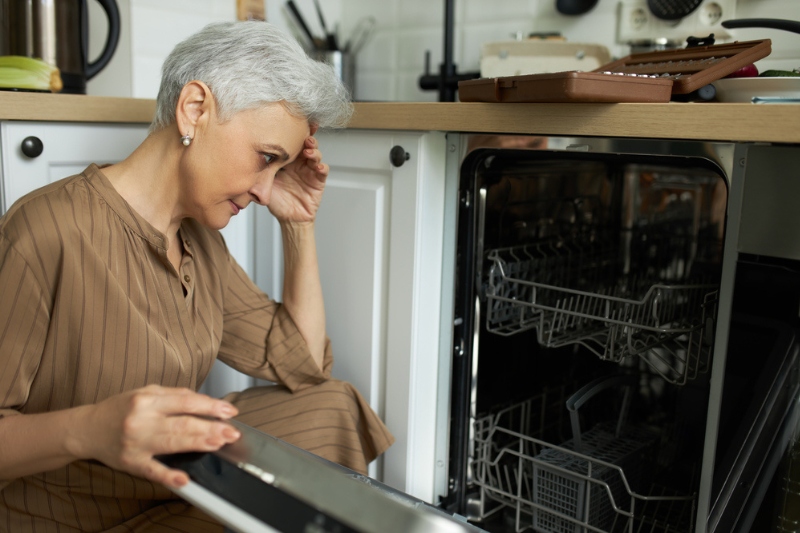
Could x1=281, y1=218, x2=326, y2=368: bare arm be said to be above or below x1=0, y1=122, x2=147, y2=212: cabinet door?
below

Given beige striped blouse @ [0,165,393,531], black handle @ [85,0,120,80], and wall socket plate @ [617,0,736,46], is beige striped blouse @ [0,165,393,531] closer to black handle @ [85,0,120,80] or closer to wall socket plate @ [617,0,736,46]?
black handle @ [85,0,120,80]

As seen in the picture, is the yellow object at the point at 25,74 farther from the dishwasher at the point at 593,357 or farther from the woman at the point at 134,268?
the dishwasher at the point at 593,357

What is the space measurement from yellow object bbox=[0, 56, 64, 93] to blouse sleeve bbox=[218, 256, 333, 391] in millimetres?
474

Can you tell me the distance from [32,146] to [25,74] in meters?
0.16

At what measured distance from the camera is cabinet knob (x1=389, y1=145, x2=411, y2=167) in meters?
1.26

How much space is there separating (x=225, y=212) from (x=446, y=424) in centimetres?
55

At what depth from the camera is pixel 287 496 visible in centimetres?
58

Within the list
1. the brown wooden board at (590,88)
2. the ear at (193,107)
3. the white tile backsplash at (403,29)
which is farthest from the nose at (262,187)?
the white tile backsplash at (403,29)

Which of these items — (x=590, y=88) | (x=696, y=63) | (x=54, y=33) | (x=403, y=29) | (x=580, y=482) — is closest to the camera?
(x=590, y=88)

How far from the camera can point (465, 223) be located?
4.17 ft

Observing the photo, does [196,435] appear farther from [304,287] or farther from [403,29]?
[403,29]

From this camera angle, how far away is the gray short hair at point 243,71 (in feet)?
3.23

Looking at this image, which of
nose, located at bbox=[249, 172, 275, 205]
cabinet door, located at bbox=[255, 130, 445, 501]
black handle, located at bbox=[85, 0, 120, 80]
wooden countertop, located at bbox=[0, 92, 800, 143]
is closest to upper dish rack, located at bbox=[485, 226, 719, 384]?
cabinet door, located at bbox=[255, 130, 445, 501]

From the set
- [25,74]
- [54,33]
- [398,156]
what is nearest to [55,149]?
[25,74]
